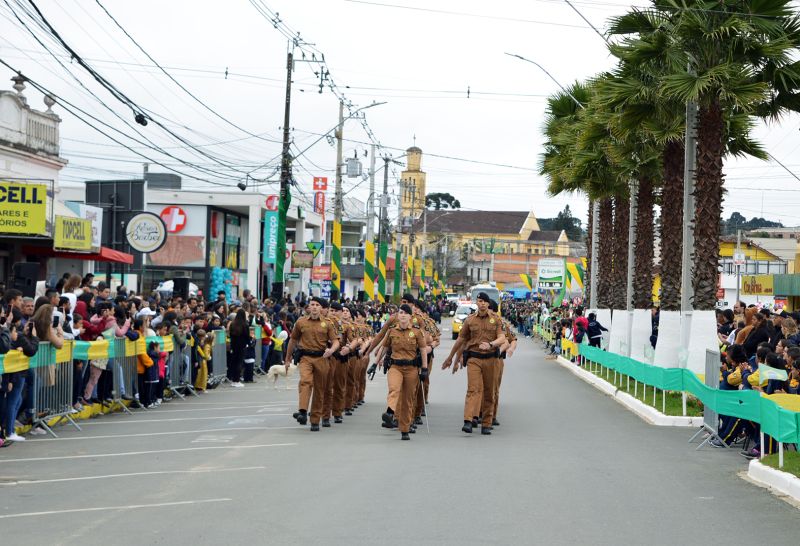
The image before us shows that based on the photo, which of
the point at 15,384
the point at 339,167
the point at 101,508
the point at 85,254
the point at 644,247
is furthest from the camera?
the point at 339,167

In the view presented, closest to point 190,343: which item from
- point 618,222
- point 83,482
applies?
point 83,482

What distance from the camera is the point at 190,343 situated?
22344 millimetres

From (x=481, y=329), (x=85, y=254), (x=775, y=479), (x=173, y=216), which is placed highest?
(x=173, y=216)

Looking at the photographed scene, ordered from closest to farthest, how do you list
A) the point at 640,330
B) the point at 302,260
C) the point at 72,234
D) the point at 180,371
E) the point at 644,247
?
the point at 180,371 < the point at 640,330 < the point at 644,247 < the point at 72,234 < the point at 302,260

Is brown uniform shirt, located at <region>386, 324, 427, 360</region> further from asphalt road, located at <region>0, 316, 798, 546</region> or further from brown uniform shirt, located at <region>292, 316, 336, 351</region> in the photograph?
asphalt road, located at <region>0, 316, 798, 546</region>

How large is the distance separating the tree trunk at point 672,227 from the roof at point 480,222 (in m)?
162

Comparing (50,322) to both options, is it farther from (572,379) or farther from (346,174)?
(346,174)

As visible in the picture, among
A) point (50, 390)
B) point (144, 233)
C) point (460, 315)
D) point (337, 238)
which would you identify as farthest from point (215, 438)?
point (460, 315)

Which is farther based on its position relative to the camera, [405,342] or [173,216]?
[173,216]

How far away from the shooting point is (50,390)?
15.9 m

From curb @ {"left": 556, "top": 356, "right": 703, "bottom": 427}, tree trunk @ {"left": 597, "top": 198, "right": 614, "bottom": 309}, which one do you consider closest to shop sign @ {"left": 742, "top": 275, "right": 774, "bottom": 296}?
tree trunk @ {"left": 597, "top": 198, "right": 614, "bottom": 309}

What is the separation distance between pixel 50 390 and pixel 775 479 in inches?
382

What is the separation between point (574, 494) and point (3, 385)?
24.1 ft

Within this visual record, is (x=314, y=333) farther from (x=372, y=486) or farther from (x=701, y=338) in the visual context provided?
(x=701, y=338)
